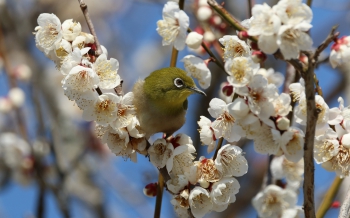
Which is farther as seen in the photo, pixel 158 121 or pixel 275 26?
pixel 158 121

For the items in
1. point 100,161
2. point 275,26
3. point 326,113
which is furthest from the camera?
point 100,161

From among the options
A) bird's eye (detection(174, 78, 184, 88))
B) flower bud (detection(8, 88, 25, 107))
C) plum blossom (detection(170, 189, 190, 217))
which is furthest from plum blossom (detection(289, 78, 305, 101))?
flower bud (detection(8, 88, 25, 107))

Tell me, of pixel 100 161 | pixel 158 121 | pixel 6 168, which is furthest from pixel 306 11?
pixel 100 161

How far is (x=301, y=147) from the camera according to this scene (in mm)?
2230

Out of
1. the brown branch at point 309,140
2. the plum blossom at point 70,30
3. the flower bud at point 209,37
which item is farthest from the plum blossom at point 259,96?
the flower bud at point 209,37

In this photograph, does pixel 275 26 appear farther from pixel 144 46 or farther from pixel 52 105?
pixel 144 46

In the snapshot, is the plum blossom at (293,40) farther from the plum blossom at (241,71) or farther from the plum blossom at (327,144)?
the plum blossom at (327,144)

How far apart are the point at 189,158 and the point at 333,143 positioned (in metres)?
0.73

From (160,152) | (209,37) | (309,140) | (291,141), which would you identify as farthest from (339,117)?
(209,37)

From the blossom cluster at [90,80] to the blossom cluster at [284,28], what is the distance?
0.81 m

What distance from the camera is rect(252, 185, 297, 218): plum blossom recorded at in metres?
3.62

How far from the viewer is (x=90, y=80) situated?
2504 mm

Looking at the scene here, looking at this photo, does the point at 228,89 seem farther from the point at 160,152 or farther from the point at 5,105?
the point at 5,105

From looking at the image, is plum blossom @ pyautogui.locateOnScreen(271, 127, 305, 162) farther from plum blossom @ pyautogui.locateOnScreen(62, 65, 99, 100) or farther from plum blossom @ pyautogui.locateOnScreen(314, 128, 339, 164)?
plum blossom @ pyautogui.locateOnScreen(62, 65, 99, 100)
